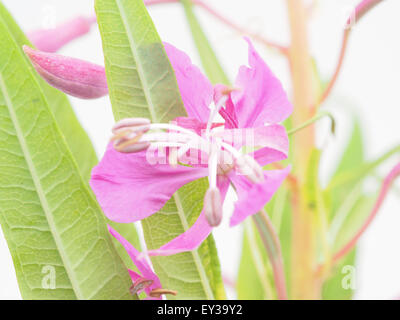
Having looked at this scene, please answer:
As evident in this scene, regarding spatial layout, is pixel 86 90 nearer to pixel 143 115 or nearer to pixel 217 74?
pixel 143 115

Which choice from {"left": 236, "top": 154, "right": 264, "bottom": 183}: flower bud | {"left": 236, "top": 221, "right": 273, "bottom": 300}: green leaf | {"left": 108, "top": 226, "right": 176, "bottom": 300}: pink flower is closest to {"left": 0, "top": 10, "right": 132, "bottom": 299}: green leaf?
{"left": 108, "top": 226, "right": 176, "bottom": 300}: pink flower

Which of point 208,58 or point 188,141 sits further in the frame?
point 208,58

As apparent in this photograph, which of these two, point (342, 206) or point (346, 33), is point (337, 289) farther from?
point (346, 33)

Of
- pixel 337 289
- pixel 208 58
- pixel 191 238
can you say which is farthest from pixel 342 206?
pixel 191 238

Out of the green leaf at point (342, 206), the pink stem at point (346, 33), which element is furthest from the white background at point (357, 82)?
the pink stem at point (346, 33)

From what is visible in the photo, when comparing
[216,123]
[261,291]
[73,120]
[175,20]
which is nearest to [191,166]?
[216,123]

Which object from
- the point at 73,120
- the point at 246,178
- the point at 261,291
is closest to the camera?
the point at 246,178

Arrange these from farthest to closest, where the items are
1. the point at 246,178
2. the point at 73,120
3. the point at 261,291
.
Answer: the point at 261,291 < the point at 73,120 < the point at 246,178
